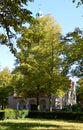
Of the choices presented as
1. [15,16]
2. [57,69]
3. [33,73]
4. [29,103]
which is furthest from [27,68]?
[15,16]

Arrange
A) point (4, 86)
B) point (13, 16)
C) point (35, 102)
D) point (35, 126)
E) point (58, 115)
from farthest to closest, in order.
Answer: point (35, 102)
point (4, 86)
point (58, 115)
point (35, 126)
point (13, 16)

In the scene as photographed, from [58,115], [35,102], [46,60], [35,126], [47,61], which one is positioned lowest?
[35,126]

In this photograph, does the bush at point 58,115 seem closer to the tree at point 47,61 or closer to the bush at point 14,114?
the bush at point 14,114

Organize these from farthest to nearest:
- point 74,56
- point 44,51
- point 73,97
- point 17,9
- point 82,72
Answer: point 73,97 < point 44,51 < point 82,72 < point 74,56 < point 17,9

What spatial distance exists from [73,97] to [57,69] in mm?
38361

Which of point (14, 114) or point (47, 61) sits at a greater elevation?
point (47, 61)

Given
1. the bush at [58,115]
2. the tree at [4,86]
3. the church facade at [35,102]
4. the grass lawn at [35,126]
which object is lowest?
the grass lawn at [35,126]

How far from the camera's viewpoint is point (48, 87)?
54438mm

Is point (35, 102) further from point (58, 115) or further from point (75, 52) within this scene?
point (75, 52)

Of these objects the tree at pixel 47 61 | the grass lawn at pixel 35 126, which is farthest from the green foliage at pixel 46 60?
the grass lawn at pixel 35 126

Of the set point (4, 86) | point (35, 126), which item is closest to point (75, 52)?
point (35, 126)

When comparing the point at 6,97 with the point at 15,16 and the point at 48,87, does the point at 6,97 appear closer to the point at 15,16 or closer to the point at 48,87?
the point at 48,87

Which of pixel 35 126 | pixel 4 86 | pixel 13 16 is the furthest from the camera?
pixel 4 86

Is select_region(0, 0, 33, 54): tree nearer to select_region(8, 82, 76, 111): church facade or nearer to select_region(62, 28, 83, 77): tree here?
select_region(62, 28, 83, 77): tree
